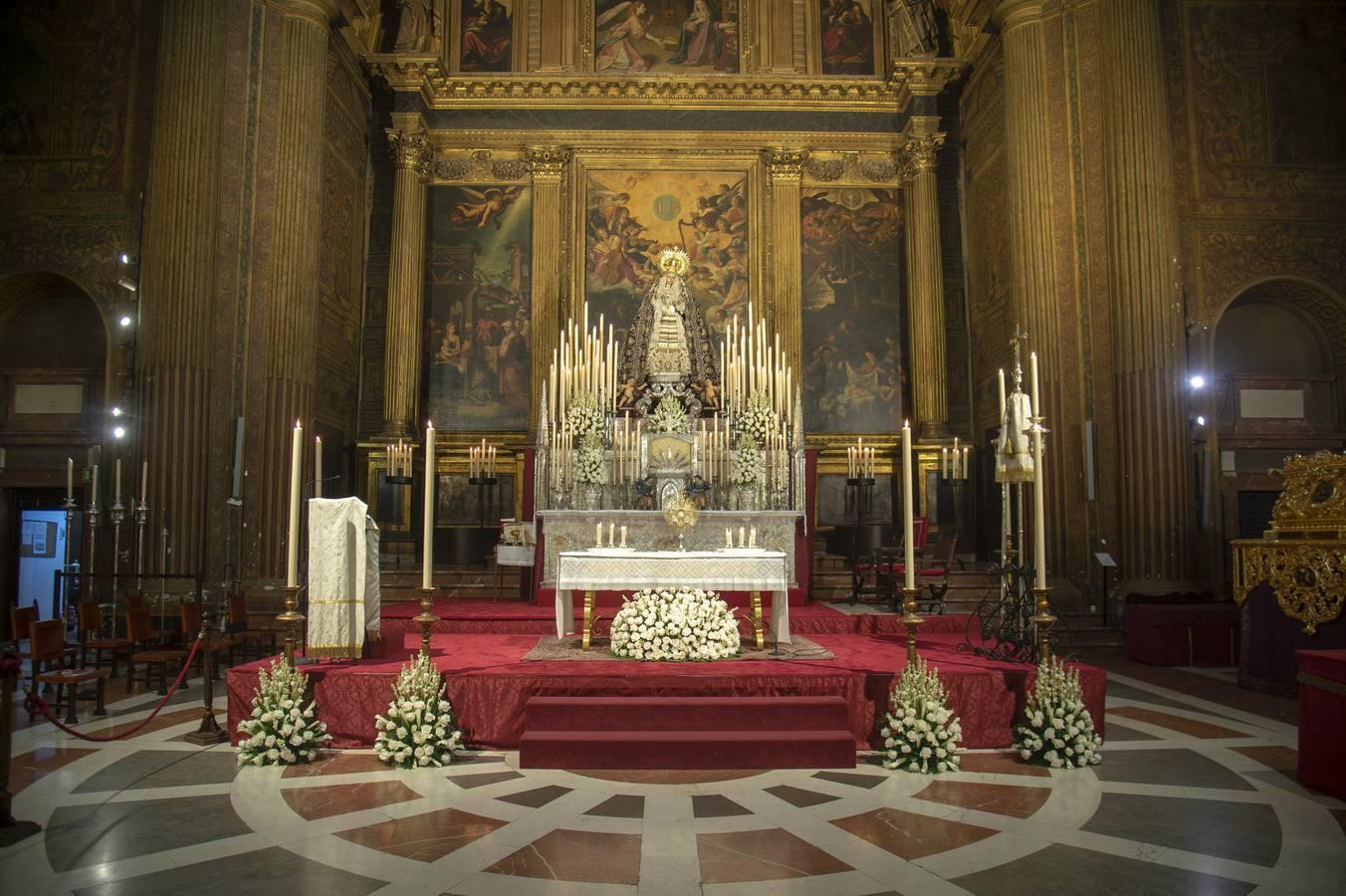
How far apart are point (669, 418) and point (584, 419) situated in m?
1.06

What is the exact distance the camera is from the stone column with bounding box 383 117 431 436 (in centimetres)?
1603

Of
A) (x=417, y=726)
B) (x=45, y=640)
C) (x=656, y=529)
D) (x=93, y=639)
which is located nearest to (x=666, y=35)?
(x=656, y=529)

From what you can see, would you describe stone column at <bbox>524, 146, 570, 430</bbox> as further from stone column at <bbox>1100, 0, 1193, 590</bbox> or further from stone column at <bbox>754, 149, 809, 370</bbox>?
stone column at <bbox>1100, 0, 1193, 590</bbox>

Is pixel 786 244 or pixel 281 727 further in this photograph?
pixel 786 244

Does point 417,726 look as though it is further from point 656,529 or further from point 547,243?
point 547,243

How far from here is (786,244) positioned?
1678 centimetres

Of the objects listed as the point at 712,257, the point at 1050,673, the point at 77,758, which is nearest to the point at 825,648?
the point at 1050,673

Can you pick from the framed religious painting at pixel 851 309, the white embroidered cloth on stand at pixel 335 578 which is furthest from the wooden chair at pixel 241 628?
the framed religious painting at pixel 851 309

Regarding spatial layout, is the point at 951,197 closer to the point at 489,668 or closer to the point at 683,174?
the point at 683,174

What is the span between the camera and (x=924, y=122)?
54.6 ft

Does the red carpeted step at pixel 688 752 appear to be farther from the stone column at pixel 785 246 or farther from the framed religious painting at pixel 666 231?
the framed religious painting at pixel 666 231

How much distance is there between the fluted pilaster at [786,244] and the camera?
16547mm

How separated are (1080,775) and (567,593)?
4767mm

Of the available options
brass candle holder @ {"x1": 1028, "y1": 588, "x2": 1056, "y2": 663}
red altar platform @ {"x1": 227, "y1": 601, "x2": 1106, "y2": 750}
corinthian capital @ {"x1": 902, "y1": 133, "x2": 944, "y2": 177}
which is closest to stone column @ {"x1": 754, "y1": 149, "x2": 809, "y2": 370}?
corinthian capital @ {"x1": 902, "y1": 133, "x2": 944, "y2": 177}
